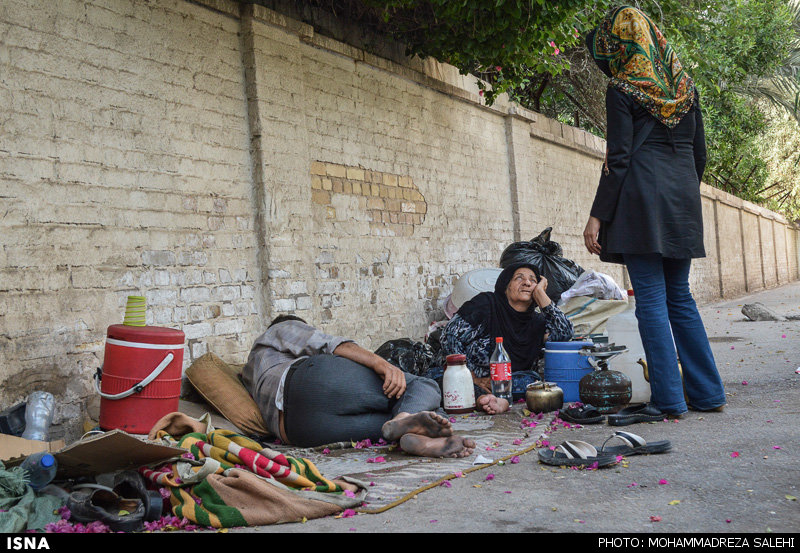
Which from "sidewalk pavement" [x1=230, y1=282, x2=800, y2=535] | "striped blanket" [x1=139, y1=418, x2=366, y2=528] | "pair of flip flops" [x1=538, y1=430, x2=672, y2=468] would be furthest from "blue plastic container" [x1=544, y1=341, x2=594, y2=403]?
"striped blanket" [x1=139, y1=418, x2=366, y2=528]

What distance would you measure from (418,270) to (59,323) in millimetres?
4082

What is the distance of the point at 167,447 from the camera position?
9.34ft

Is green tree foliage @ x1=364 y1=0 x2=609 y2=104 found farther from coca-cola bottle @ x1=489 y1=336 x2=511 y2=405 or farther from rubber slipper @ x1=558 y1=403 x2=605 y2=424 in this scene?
rubber slipper @ x1=558 y1=403 x2=605 y2=424

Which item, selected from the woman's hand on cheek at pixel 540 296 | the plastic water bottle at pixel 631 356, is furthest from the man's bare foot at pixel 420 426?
the woman's hand on cheek at pixel 540 296

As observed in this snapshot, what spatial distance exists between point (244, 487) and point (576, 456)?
1.40 meters

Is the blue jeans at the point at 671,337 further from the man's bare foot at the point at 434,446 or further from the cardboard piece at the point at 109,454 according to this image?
the cardboard piece at the point at 109,454

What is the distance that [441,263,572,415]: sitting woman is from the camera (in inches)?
211

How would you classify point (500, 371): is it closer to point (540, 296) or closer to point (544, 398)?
point (544, 398)

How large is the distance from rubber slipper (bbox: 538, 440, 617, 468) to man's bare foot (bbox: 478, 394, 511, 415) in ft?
4.37

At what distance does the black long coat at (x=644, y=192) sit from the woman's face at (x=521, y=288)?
121 centimetres

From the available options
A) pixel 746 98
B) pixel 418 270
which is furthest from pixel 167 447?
pixel 746 98

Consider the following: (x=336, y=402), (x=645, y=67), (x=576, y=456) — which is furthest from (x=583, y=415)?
(x=645, y=67)

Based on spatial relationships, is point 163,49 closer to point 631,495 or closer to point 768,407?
point 631,495

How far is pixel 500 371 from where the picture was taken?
4930 mm
